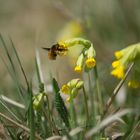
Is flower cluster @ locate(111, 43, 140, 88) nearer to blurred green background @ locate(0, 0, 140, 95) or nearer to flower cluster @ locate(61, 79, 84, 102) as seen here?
flower cluster @ locate(61, 79, 84, 102)

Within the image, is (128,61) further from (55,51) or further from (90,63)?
(55,51)

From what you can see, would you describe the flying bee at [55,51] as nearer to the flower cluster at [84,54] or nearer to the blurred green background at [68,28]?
the flower cluster at [84,54]

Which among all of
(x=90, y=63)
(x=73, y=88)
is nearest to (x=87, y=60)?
(x=90, y=63)

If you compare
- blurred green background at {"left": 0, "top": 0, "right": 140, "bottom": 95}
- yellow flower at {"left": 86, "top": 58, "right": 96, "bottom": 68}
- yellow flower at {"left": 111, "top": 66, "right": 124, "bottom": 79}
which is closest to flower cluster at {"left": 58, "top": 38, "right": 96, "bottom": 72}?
yellow flower at {"left": 86, "top": 58, "right": 96, "bottom": 68}

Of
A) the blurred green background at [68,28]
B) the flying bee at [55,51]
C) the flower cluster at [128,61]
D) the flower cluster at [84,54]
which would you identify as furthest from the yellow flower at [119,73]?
the blurred green background at [68,28]

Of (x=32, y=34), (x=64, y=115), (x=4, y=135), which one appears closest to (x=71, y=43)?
(x=64, y=115)

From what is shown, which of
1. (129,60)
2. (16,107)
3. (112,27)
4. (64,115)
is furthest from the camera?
(112,27)

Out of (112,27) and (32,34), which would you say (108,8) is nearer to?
(112,27)
